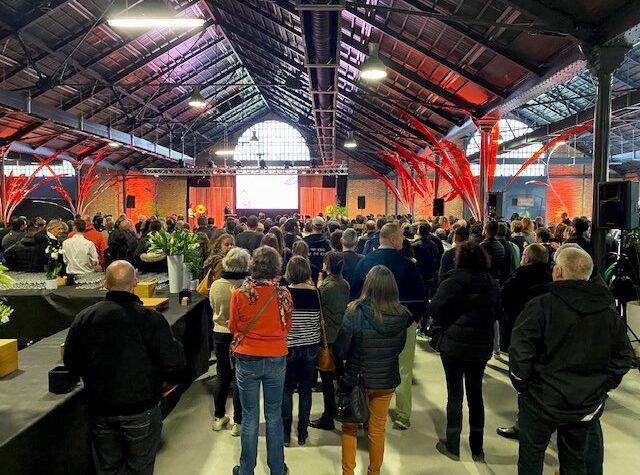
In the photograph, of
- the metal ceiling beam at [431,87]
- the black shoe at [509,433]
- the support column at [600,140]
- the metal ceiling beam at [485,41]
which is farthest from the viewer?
the metal ceiling beam at [431,87]

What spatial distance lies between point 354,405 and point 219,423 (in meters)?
1.49

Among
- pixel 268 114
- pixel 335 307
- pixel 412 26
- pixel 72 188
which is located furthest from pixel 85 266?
pixel 268 114

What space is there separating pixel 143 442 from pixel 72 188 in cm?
2280

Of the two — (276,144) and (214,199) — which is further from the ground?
(276,144)

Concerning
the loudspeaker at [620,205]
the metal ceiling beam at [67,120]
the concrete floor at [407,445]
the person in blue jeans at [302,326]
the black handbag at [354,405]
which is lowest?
the concrete floor at [407,445]

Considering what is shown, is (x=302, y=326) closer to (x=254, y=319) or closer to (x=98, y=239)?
(x=254, y=319)

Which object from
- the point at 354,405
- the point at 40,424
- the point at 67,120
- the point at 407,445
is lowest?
the point at 407,445

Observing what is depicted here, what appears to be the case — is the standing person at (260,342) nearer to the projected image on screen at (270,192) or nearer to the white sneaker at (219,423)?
the white sneaker at (219,423)

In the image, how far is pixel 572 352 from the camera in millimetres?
2270

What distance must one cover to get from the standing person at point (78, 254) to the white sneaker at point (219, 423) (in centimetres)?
293

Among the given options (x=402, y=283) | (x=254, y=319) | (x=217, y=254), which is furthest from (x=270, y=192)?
(x=254, y=319)

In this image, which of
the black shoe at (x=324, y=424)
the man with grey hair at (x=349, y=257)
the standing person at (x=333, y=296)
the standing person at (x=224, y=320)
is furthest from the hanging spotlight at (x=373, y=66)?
the black shoe at (x=324, y=424)

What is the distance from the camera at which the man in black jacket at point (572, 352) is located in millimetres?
2268

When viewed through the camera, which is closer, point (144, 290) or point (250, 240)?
point (144, 290)
